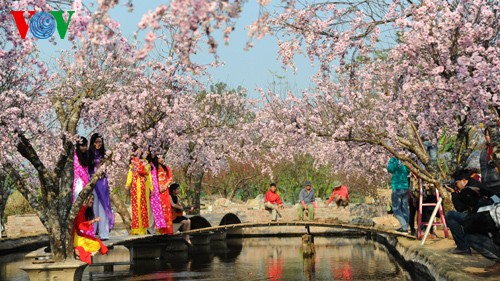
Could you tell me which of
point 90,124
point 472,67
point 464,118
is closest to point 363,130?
point 464,118

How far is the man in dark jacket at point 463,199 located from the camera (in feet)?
36.6

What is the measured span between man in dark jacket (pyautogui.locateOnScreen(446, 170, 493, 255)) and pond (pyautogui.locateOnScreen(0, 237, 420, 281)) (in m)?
1.74

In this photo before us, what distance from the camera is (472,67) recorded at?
14430 millimetres

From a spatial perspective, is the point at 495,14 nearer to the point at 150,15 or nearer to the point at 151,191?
the point at 151,191

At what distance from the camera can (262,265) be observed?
725 inches

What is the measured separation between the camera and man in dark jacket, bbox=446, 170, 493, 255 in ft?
36.6

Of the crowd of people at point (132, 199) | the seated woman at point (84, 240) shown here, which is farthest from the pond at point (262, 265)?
the seated woman at point (84, 240)

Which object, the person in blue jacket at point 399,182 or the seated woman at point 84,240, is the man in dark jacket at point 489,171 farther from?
the person in blue jacket at point 399,182

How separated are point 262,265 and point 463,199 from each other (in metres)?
7.69

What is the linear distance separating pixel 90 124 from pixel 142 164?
4.39 ft

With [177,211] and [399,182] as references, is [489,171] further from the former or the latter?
[177,211]

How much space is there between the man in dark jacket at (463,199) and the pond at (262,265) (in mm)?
1742

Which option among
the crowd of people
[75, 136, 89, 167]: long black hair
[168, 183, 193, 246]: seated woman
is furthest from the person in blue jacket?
[75, 136, 89, 167]: long black hair

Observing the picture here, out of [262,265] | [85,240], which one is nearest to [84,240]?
[85,240]
